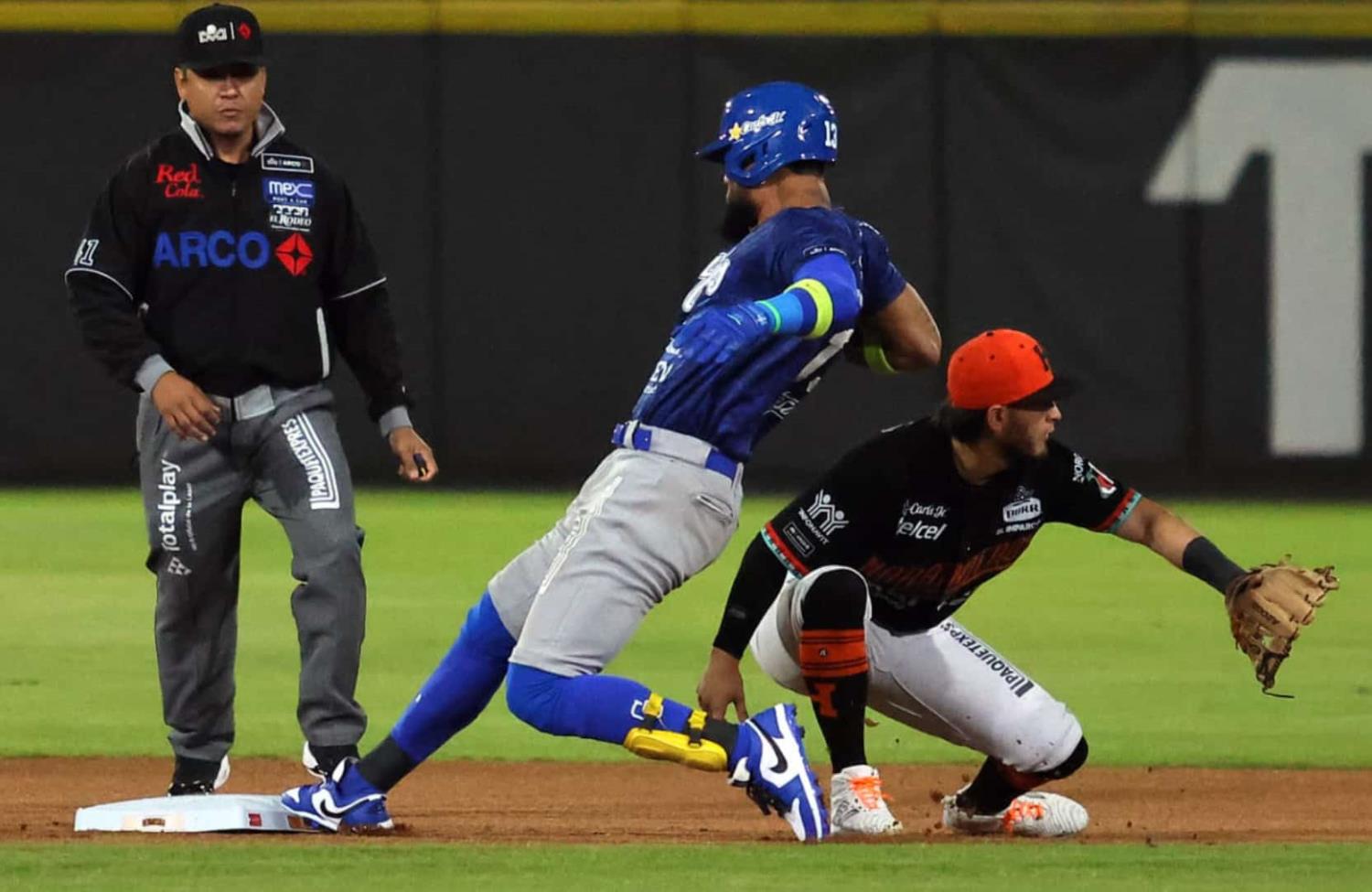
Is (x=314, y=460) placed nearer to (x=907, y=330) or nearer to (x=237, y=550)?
(x=237, y=550)

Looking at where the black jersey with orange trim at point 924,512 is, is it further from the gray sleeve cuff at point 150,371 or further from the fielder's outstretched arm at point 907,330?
the gray sleeve cuff at point 150,371

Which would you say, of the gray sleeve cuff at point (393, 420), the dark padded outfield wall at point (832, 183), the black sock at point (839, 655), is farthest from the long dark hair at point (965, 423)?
the dark padded outfield wall at point (832, 183)

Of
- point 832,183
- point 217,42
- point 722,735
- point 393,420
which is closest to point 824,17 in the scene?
point 832,183

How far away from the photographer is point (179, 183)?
613cm

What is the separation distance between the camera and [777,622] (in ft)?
19.8

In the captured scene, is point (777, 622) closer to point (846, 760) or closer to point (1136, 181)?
point (846, 760)

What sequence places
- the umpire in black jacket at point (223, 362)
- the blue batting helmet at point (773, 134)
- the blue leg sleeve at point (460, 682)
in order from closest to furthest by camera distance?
the blue batting helmet at point (773, 134), the blue leg sleeve at point (460, 682), the umpire in black jacket at point (223, 362)

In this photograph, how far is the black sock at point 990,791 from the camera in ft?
19.7

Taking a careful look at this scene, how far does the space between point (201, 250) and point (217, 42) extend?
495 millimetres

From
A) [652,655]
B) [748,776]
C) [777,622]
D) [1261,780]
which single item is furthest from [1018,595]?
[748,776]

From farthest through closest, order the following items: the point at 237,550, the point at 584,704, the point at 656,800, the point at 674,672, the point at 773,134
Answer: the point at 674,672
the point at 656,800
the point at 237,550
the point at 773,134
the point at 584,704

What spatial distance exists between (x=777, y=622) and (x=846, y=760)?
0.47 meters

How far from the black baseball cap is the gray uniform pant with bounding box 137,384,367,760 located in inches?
31.1

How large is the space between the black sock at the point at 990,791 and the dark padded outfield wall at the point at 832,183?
8941 millimetres
